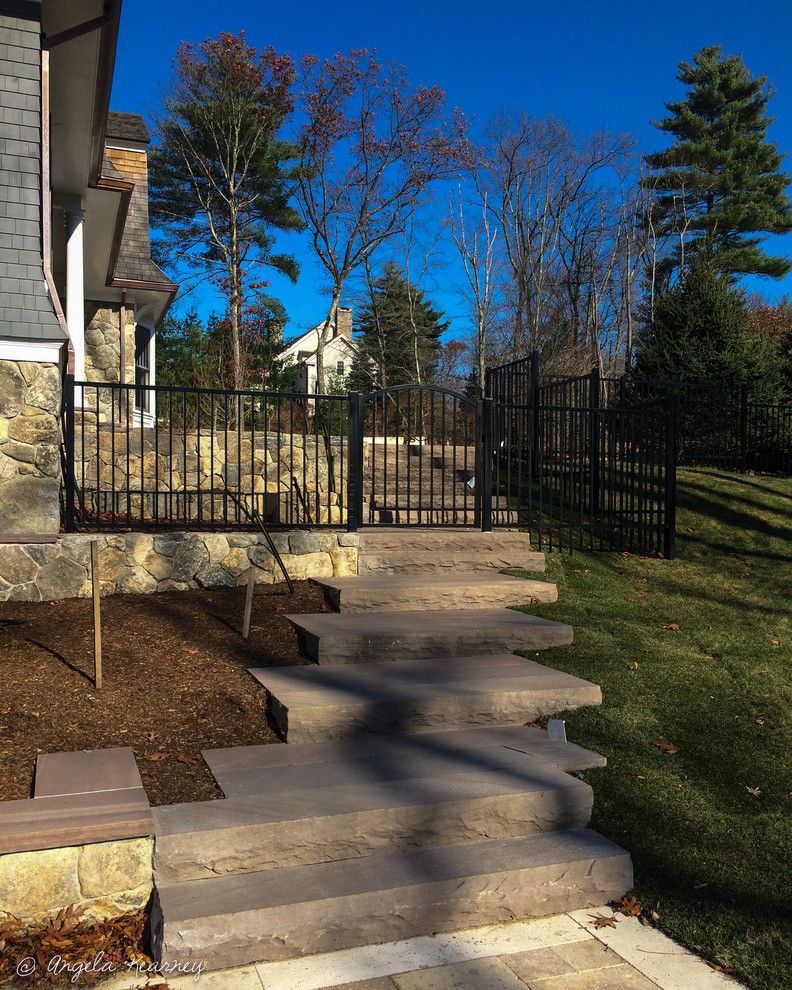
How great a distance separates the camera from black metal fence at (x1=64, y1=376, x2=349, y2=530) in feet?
21.0

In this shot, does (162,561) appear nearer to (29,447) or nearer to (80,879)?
(29,447)

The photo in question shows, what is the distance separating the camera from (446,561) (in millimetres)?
6777

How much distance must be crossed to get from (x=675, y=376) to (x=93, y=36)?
1193 centimetres

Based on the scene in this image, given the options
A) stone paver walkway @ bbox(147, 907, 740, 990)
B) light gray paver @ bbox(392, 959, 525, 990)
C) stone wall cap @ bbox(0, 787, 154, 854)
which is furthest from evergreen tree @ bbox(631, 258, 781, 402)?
stone wall cap @ bbox(0, 787, 154, 854)

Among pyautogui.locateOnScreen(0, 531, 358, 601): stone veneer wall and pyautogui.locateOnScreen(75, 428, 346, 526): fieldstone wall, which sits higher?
pyautogui.locateOnScreen(75, 428, 346, 526): fieldstone wall

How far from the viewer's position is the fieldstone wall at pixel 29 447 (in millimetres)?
5730

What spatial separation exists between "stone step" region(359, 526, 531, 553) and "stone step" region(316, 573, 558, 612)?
1.05 ft

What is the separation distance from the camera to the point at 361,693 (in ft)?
13.9

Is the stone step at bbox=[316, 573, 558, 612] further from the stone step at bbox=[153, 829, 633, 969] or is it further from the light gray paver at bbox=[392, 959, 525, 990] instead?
the light gray paver at bbox=[392, 959, 525, 990]

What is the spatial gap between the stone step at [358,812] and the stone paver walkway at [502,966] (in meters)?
0.40

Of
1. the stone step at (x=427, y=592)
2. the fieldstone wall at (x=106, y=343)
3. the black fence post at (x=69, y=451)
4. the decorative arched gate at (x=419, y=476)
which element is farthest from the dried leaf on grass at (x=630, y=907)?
the fieldstone wall at (x=106, y=343)

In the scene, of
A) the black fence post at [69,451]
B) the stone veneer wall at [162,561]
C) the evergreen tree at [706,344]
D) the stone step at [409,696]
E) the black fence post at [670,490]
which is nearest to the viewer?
the stone step at [409,696]

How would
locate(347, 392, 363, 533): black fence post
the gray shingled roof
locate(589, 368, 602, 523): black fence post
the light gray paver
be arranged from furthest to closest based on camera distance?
the gray shingled roof
locate(589, 368, 602, 523): black fence post
locate(347, 392, 363, 533): black fence post
the light gray paver

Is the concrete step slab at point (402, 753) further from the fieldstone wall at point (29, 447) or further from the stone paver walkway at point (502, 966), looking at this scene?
the fieldstone wall at point (29, 447)
